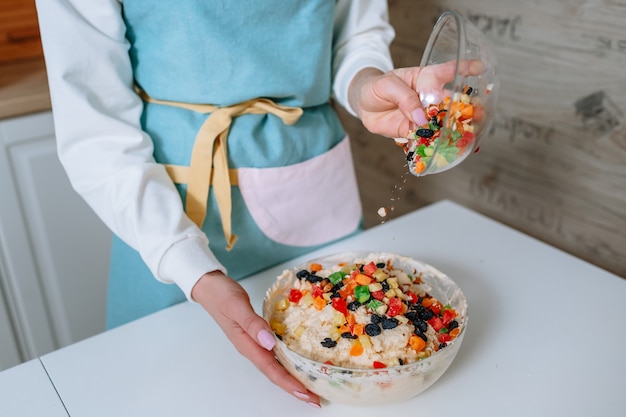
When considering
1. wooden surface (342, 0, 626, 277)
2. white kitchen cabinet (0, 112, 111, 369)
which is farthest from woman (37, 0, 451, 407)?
white kitchen cabinet (0, 112, 111, 369)

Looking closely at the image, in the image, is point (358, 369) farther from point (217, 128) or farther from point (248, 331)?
point (217, 128)

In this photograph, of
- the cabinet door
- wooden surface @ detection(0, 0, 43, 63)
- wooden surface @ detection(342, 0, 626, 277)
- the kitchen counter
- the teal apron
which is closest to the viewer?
the teal apron

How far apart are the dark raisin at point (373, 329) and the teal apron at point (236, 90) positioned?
362 millimetres

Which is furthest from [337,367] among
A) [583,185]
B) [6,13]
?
[6,13]

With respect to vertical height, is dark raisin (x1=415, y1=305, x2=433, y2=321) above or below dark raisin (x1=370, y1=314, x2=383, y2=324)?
below

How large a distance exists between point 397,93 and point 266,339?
37cm

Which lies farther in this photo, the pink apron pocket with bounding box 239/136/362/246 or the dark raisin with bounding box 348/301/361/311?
the pink apron pocket with bounding box 239/136/362/246

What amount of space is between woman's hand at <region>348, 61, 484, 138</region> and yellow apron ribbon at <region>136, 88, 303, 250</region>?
7.8 inches

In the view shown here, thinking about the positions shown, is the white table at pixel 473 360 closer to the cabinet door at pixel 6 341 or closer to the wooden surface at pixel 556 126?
the wooden surface at pixel 556 126

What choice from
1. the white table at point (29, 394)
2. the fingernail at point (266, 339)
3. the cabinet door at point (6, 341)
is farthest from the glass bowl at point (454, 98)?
the cabinet door at point (6, 341)

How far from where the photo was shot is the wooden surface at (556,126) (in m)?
1.12

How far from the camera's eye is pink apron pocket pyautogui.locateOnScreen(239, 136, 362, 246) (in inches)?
39.1

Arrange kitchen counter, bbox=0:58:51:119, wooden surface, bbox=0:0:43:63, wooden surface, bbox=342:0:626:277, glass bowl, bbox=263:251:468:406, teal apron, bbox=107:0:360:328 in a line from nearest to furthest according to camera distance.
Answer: glass bowl, bbox=263:251:468:406, teal apron, bbox=107:0:360:328, wooden surface, bbox=342:0:626:277, kitchen counter, bbox=0:58:51:119, wooden surface, bbox=0:0:43:63

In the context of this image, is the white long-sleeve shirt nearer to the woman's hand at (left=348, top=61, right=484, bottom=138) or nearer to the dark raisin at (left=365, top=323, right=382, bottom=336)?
the dark raisin at (left=365, top=323, right=382, bottom=336)
